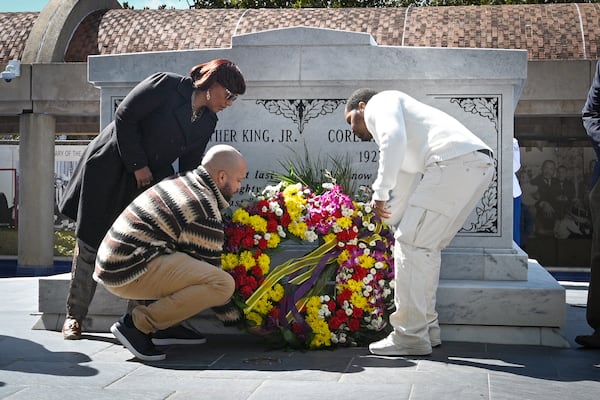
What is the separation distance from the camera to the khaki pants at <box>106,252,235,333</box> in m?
5.35

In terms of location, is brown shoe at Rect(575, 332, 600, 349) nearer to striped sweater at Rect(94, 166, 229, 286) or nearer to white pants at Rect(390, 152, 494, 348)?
white pants at Rect(390, 152, 494, 348)

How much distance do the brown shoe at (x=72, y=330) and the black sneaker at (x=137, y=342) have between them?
2.81 feet

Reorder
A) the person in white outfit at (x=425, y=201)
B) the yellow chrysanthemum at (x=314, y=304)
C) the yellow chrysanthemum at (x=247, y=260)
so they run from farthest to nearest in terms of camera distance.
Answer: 1. the yellow chrysanthemum at (x=247, y=260)
2. the yellow chrysanthemum at (x=314, y=304)
3. the person in white outfit at (x=425, y=201)

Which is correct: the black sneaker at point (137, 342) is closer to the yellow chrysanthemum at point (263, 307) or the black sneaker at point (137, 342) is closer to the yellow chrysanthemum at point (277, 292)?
the yellow chrysanthemum at point (263, 307)

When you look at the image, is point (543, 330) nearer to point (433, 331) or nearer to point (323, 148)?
point (433, 331)

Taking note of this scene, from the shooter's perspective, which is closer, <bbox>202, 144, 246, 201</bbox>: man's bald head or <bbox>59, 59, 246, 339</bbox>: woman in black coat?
<bbox>202, 144, 246, 201</bbox>: man's bald head

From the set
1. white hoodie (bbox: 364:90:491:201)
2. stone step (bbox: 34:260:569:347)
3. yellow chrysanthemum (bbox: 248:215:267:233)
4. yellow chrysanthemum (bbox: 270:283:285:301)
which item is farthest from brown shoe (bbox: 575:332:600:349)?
yellow chrysanthemum (bbox: 248:215:267:233)

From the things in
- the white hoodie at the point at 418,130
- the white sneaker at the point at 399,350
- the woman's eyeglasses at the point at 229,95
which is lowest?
the white sneaker at the point at 399,350

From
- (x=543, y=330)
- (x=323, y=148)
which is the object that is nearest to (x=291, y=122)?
(x=323, y=148)

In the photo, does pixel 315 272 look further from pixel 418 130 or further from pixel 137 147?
pixel 137 147

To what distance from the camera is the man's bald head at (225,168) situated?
→ 17.9 feet

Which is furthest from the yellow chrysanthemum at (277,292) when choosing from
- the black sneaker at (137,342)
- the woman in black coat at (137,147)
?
the woman in black coat at (137,147)

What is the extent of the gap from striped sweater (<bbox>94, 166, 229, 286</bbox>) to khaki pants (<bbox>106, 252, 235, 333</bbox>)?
64 millimetres

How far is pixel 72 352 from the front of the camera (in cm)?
572
